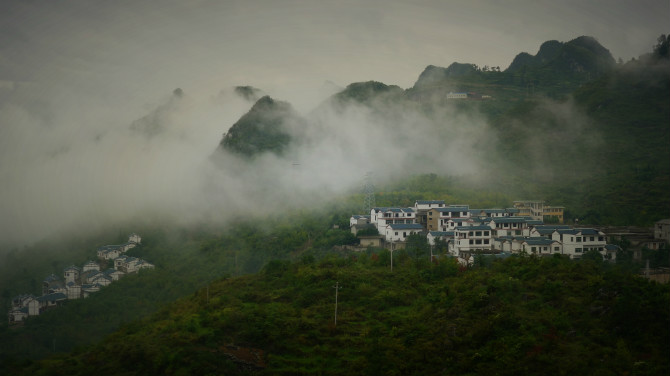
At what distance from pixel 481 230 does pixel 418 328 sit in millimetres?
12670

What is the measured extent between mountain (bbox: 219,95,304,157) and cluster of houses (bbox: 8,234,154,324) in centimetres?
1901

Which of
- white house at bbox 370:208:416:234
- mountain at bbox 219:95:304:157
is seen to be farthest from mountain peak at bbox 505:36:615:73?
white house at bbox 370:208:416:234

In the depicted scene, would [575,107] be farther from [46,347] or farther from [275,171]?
[46,347]

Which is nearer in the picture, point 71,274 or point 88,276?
point 88,276

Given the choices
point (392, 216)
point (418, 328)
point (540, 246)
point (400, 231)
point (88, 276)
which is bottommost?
point (88, 276)

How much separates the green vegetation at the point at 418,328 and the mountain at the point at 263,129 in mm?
36446

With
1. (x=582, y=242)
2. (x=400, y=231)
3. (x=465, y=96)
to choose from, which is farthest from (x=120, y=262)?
(x=465, y=96)

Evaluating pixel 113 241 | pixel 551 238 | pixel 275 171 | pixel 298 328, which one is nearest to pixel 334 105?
pixel 275 171

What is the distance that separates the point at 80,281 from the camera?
36.6 m

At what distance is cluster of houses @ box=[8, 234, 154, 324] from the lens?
32000 mm

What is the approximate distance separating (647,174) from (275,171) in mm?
30126

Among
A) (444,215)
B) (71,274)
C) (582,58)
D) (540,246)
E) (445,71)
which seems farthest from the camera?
(445,71)

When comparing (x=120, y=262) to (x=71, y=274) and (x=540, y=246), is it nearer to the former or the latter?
(x=71, y=274)

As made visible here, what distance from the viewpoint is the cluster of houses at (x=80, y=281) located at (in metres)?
32.0
